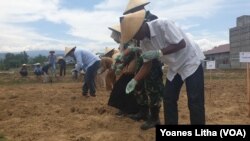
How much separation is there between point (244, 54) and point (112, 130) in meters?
2.63

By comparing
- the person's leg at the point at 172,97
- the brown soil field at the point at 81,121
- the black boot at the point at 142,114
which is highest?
the person's leg at the point at 172,97

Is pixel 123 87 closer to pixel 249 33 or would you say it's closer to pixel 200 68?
pixel 200 68

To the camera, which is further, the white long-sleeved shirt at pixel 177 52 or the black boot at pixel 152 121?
the black boot at pixel 152 121

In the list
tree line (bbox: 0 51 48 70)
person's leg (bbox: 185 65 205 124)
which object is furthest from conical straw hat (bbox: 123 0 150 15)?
tree line (bbox: 0 51 48 70)

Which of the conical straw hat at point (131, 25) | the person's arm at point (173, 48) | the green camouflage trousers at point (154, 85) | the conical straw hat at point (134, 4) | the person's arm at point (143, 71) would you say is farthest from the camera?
the conical straw hat at point (134, 4)

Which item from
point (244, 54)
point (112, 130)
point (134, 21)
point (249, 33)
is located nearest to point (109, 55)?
point (244, 54)

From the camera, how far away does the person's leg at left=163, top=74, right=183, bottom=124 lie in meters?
4.77

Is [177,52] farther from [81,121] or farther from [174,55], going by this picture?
[81,121]

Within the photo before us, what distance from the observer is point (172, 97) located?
4.81m

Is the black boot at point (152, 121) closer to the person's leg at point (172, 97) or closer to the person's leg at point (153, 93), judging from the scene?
the person's leg at point (153, 93)

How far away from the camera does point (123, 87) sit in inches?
261

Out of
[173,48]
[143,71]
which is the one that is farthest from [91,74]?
[173,48]

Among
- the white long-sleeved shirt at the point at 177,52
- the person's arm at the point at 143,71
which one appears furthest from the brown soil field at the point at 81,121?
the white long-sleeved shirt at the point at 177,52

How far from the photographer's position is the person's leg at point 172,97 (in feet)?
15.6
